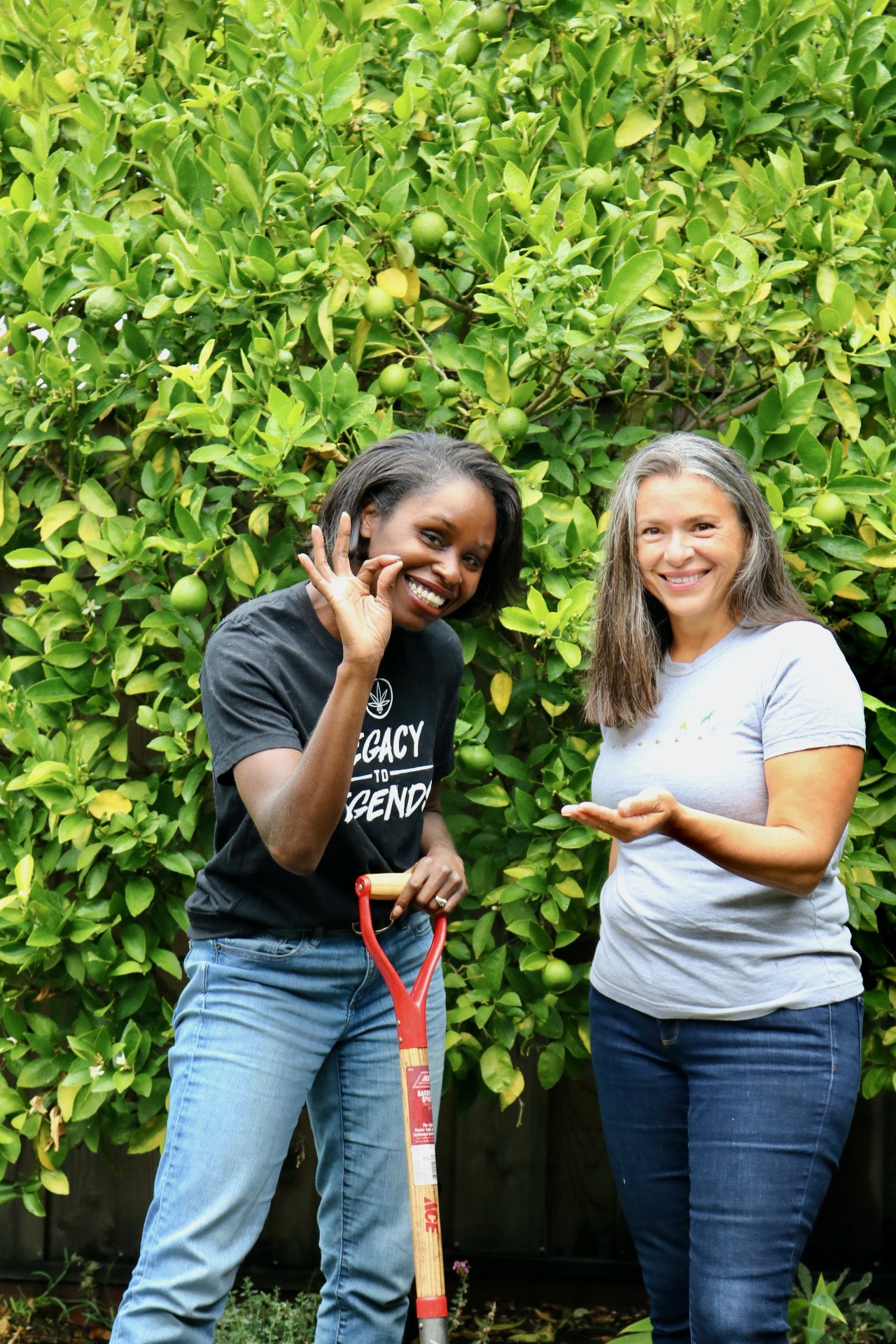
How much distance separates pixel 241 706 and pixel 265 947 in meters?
0.43

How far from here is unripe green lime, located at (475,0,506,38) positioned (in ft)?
10.4

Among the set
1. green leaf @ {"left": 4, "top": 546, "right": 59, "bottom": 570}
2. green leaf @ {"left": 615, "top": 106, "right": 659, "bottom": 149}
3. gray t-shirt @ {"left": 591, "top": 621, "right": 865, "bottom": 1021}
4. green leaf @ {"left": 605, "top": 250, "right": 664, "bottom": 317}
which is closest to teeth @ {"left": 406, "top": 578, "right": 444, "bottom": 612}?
gray t-shirt @ {"left": 591, "top": 621, "right": 865, "bottom": 1021}

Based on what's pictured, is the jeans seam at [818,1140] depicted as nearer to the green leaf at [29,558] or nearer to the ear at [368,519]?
the ear at [368,519]

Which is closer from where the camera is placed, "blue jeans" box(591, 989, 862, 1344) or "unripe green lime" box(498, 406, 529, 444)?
"blue jeans" box(591, 989, 862, 1344)

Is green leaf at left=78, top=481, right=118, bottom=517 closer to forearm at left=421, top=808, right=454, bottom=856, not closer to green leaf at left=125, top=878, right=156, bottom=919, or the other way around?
green leaf at left=125, top=878, right=156, bottom=919

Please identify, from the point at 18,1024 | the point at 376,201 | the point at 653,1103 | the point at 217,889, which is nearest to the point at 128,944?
the point at 18,1024

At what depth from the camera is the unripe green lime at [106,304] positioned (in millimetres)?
2922

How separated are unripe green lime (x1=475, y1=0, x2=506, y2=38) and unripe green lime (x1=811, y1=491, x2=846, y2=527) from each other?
145 cm

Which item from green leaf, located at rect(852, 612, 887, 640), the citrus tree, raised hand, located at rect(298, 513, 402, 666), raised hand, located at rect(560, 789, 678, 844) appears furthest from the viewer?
green leaf, located at rect(852, 612, 887, 640)

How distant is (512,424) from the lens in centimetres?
283

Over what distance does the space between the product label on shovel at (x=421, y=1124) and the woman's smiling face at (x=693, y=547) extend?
3.11 feet

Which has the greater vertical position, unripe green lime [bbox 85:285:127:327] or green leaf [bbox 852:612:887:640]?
unripe green lime [bbox 85:285:127:327]

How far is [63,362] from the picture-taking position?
116 inches

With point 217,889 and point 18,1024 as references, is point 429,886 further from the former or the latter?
point 18,1024
